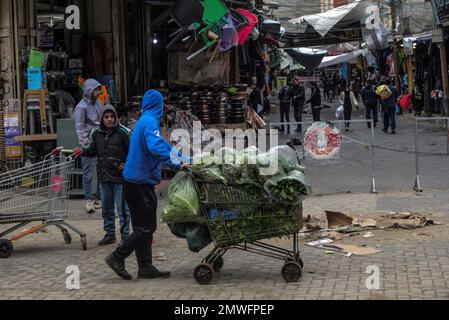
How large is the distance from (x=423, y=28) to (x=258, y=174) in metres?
24.3

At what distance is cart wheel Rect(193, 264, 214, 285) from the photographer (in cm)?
692

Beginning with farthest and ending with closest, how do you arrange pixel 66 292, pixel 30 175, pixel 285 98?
pixel 285 98 < pixel 30 175 < pixel 66 292

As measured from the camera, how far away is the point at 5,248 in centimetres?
851

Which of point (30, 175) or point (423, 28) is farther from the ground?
point (423, 28)

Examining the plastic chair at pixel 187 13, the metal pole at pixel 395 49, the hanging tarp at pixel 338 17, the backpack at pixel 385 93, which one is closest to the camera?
the plastic chair at pixel 187 13

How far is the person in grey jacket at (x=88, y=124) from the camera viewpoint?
10.6 metres

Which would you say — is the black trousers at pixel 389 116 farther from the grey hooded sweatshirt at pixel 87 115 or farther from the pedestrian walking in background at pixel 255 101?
the grey hooded sweatshirt at pixel 87 115

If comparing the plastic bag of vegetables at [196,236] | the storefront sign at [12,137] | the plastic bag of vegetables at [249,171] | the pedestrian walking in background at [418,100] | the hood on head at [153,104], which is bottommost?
the plastic bag of vegetables at [196,236]

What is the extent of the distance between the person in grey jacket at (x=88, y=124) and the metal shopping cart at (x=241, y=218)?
4.10 meters

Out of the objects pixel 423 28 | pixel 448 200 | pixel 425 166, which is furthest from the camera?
pixel 423 28

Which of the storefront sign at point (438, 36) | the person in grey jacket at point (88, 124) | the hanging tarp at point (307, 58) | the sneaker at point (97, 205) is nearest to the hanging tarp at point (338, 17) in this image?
the hanging tarp at point (307, 58)

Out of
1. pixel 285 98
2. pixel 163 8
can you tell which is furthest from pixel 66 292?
pixel 285 98

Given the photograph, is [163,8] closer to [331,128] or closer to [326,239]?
[331,128]

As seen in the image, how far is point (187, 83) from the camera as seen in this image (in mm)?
17719
